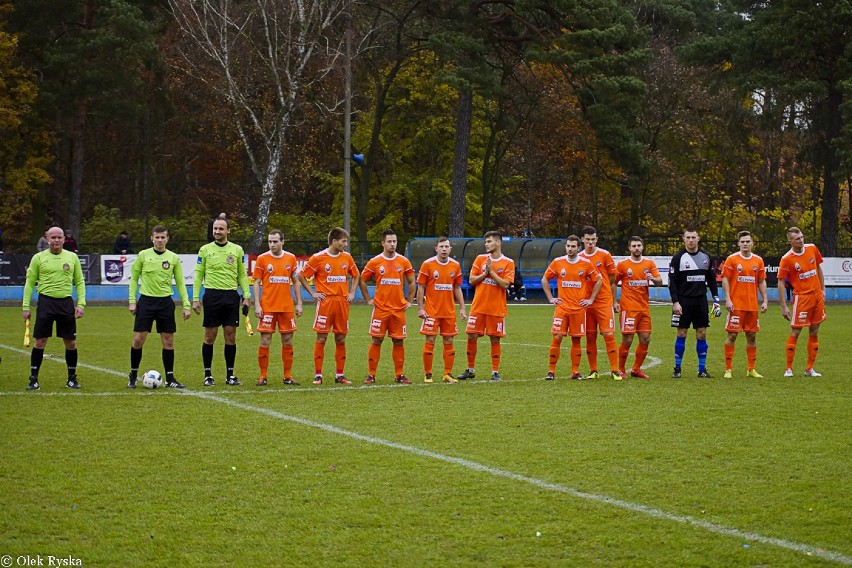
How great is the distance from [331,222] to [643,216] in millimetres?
15377

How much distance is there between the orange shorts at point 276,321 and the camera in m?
14.4

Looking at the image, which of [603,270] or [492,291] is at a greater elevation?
[603,270]

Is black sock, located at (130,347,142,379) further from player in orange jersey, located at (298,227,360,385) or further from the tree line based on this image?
the tree line

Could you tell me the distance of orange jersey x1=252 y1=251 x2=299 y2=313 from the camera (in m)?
14.5

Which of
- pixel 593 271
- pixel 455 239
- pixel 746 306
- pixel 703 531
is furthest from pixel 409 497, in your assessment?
pixel 455 239

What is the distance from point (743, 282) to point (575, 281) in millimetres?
2398

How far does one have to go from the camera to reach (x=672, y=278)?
50.3 ft

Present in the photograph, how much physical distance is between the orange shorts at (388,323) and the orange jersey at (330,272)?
53 cm

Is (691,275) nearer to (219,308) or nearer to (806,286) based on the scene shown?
(806,286)

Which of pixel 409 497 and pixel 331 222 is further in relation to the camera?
pixel 331 222

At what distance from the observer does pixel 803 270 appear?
50.7 ft

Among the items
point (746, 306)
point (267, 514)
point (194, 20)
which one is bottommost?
point (267, 514)

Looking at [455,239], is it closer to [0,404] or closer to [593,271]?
[593,271]

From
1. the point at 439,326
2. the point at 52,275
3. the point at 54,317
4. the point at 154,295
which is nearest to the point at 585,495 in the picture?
the point at 439,326
